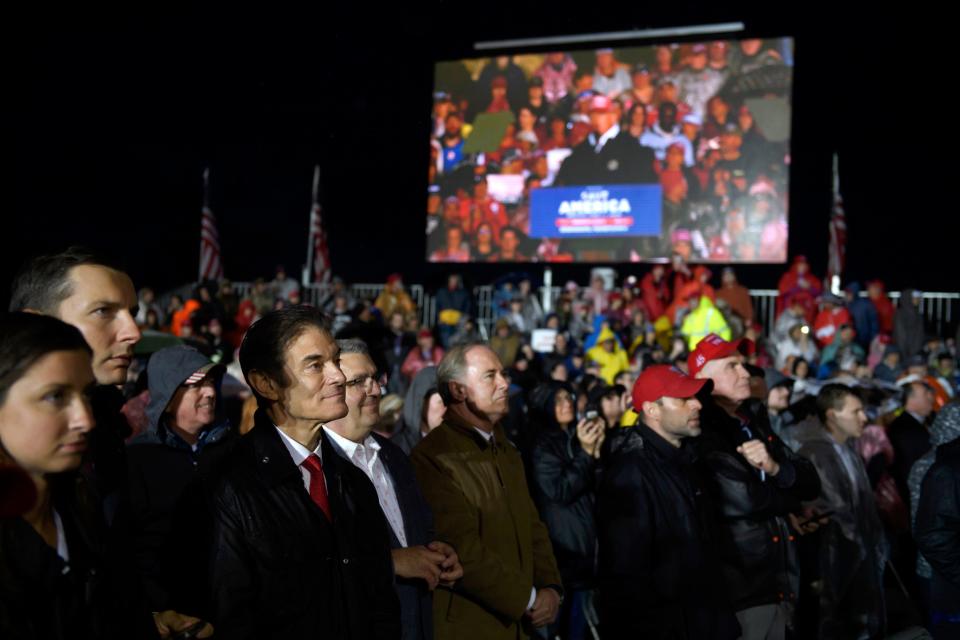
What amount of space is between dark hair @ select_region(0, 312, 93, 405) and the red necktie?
97 cm

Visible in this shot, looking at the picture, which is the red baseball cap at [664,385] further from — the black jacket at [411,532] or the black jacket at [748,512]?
the black jacket at [411,532]

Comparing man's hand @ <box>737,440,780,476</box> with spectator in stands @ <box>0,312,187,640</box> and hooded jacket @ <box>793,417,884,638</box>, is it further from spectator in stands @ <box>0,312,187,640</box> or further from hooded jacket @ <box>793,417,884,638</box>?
spectator in stands @ <box>0,312,187,640</box>

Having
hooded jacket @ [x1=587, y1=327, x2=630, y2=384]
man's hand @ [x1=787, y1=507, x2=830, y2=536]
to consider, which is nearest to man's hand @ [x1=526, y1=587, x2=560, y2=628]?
man's hand @ [x1=787, y1=507, x2=830, y2=536]

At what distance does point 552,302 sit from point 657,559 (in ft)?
47.7

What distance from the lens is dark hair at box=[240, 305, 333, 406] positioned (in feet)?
9.73

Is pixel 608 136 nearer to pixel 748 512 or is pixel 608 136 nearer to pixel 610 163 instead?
pixel 610 163

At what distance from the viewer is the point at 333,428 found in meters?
3.75

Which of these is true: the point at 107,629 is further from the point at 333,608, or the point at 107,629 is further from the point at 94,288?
the point at 94,288

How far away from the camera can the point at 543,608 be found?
4.05 meters

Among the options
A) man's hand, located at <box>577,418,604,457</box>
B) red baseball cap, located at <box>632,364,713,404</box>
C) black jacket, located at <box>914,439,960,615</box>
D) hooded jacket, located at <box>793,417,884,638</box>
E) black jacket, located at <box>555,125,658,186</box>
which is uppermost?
black jacket, located at <box>555,125,658,186</box>

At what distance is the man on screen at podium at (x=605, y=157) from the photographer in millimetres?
18672

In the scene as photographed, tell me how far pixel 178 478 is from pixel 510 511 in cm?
137

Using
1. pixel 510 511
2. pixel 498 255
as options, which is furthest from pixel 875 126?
pixel 510 511

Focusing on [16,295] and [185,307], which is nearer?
[16,295]
